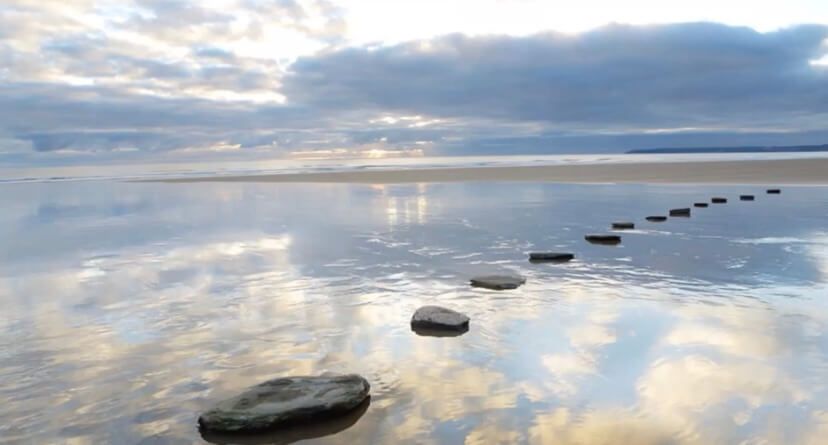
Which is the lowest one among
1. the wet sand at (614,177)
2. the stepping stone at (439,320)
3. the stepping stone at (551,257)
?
the wet sand at (614,177)

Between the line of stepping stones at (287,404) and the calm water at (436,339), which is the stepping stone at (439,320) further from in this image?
the line of stepping stones at (287,404)

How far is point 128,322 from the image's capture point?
27.3 feet

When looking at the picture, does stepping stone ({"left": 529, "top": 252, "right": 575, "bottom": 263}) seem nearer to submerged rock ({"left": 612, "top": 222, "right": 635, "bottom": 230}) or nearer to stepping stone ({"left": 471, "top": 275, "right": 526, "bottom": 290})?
stepping stone ({"left": 471, "top": 275, "right": 526, "bottom": 290})

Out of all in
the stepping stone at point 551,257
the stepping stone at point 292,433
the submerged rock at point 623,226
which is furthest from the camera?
the submerged rock at point 623,226

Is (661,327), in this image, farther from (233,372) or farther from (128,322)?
(128,322)

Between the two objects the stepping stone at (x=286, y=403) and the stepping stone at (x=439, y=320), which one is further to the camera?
the stepping stone at (x=439, y=320)

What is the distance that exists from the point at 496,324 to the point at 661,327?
6.33 ft

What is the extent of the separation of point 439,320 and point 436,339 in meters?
0.36

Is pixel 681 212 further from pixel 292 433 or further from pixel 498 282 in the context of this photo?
pixel 292 433

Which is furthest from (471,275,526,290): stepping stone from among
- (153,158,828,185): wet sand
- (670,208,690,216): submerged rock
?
(153,158,828,185): wet sand

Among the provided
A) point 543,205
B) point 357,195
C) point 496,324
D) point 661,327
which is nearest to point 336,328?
point 496,324

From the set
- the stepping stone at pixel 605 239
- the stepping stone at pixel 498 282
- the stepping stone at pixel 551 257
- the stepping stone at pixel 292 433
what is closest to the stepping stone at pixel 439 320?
the stepping stone at pixel 498 282

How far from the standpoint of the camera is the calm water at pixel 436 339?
5219mm

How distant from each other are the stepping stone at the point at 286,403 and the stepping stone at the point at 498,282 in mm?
4366
